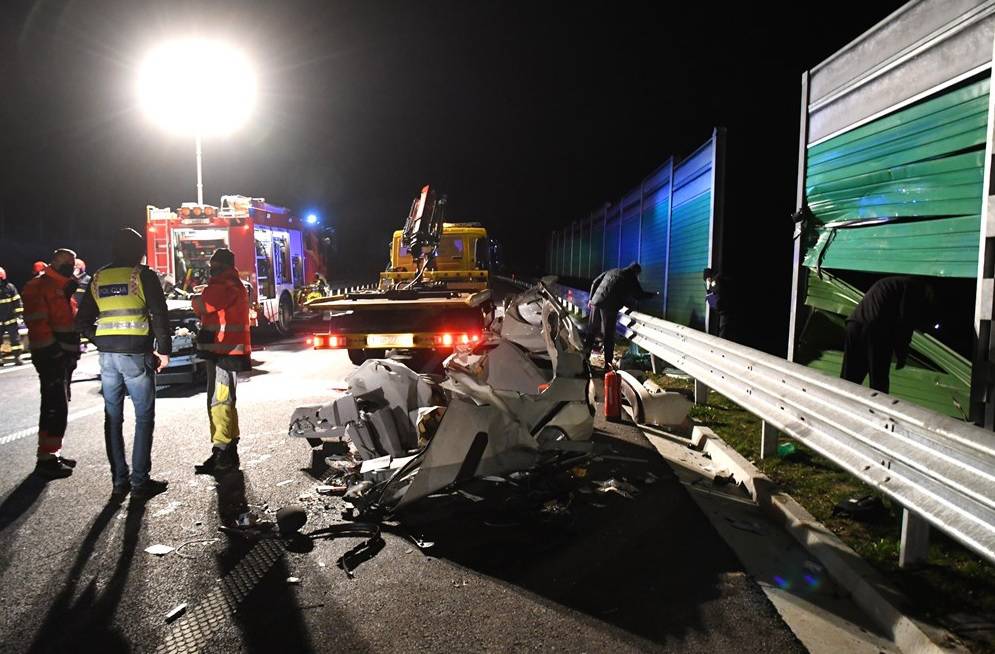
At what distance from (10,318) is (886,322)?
1333 cm

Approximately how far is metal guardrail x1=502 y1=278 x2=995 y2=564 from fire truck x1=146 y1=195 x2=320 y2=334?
12.4m

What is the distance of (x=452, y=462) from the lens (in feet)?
13.2

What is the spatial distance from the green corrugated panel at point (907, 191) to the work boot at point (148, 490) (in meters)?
5.78

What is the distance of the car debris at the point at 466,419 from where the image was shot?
13.3 ft

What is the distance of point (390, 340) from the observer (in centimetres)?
802

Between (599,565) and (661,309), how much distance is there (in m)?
9.72

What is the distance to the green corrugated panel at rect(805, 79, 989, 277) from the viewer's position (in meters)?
4.32

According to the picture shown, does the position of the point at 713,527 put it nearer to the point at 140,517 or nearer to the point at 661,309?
the point at 140,517

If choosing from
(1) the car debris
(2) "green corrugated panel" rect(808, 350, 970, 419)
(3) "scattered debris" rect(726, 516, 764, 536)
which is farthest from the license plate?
(2) "green corrugated panel" rect(808, 350, 970, 419)

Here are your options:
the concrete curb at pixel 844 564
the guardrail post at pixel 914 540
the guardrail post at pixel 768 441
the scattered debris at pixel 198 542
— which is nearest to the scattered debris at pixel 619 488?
the concrete curb at pixel 844 564

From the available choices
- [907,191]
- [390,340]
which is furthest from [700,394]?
[390,340]

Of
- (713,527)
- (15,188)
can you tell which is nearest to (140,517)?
(713,527)

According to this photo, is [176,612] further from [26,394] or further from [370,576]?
[26,394]

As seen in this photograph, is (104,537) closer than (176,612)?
No
